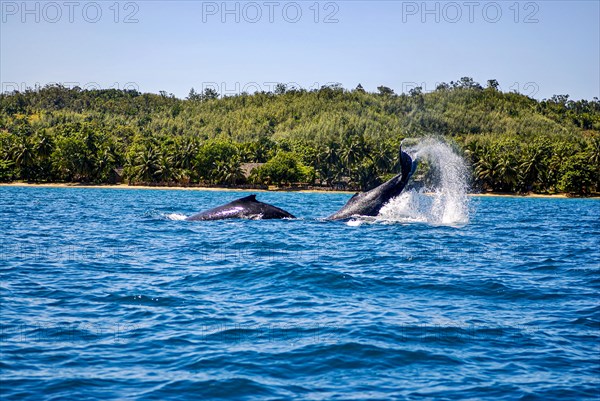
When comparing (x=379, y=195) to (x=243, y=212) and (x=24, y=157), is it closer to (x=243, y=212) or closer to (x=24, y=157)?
A: (x=243, y=212)

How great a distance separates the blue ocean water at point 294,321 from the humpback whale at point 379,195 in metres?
5.08

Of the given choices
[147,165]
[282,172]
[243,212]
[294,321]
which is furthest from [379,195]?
[147,165]

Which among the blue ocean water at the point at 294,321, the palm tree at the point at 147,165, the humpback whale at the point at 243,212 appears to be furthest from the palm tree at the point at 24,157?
the blue ocean water at the point at 294,321

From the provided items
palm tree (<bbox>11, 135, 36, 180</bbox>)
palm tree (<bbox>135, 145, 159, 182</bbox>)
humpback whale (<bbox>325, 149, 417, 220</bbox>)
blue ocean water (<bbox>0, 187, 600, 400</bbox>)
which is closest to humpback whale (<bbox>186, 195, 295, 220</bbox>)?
humpback whale (<bbox>325, 149, 417, 220</bbox>)

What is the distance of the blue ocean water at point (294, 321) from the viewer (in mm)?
8672

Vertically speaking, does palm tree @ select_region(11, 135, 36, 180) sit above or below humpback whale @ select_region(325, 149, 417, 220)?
above

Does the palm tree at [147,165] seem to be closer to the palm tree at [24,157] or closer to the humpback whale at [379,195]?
the palm tree at [24,157]

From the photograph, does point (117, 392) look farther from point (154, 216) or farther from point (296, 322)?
point (154, 216)

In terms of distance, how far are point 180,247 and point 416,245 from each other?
8.14 metres

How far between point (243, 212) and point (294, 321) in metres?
18.6

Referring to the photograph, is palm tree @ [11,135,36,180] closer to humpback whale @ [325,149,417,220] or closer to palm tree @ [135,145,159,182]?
palm tree @ [135,145,159,182]

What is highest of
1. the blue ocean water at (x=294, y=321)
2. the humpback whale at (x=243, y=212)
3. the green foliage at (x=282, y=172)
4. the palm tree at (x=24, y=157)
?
the palm tree at (x=24, y=157)

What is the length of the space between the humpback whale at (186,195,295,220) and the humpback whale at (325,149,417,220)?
9.73ft

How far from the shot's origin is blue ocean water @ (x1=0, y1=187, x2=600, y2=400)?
8672 millimetres
